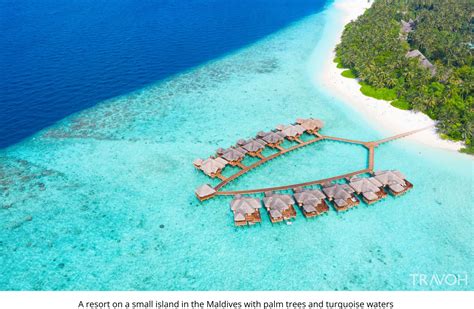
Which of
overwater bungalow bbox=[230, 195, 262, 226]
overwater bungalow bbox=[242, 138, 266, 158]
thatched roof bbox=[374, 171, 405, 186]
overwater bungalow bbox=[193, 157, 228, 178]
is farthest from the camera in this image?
overwater bungalow bbox=[242, 138, 266, 158]

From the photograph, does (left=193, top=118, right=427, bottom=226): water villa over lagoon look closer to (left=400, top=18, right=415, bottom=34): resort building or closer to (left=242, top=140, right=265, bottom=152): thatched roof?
(left=242, top=140, right=265, bottom=152): thatched roof

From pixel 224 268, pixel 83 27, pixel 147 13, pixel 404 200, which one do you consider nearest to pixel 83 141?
pixel 224 268

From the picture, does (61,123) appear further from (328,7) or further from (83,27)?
(328,7)

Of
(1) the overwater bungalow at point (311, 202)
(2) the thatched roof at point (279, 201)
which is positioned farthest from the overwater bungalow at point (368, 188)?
(2) the thatched roof at point (279, 201)

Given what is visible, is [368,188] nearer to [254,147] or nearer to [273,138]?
[273,138]

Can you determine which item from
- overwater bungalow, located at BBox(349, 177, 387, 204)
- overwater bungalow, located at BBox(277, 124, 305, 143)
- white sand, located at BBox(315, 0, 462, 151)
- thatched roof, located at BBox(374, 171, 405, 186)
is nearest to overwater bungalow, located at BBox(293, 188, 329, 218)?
overwater bungalow, located at BBox(349, 177, 387, 204)

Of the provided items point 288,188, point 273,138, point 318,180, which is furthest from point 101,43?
point 318,180

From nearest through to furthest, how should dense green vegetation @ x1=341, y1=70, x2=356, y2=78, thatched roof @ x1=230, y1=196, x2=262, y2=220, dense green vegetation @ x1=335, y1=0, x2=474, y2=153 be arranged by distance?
1. thatched roof @ x1=230, y1=196, x2=262, y2=220
2. dense green vegetation @ x1=335, y1=0, x2=474, y2=153
3. dense green vegetation @ x1=341, y1=70, x2=356, y2=78
